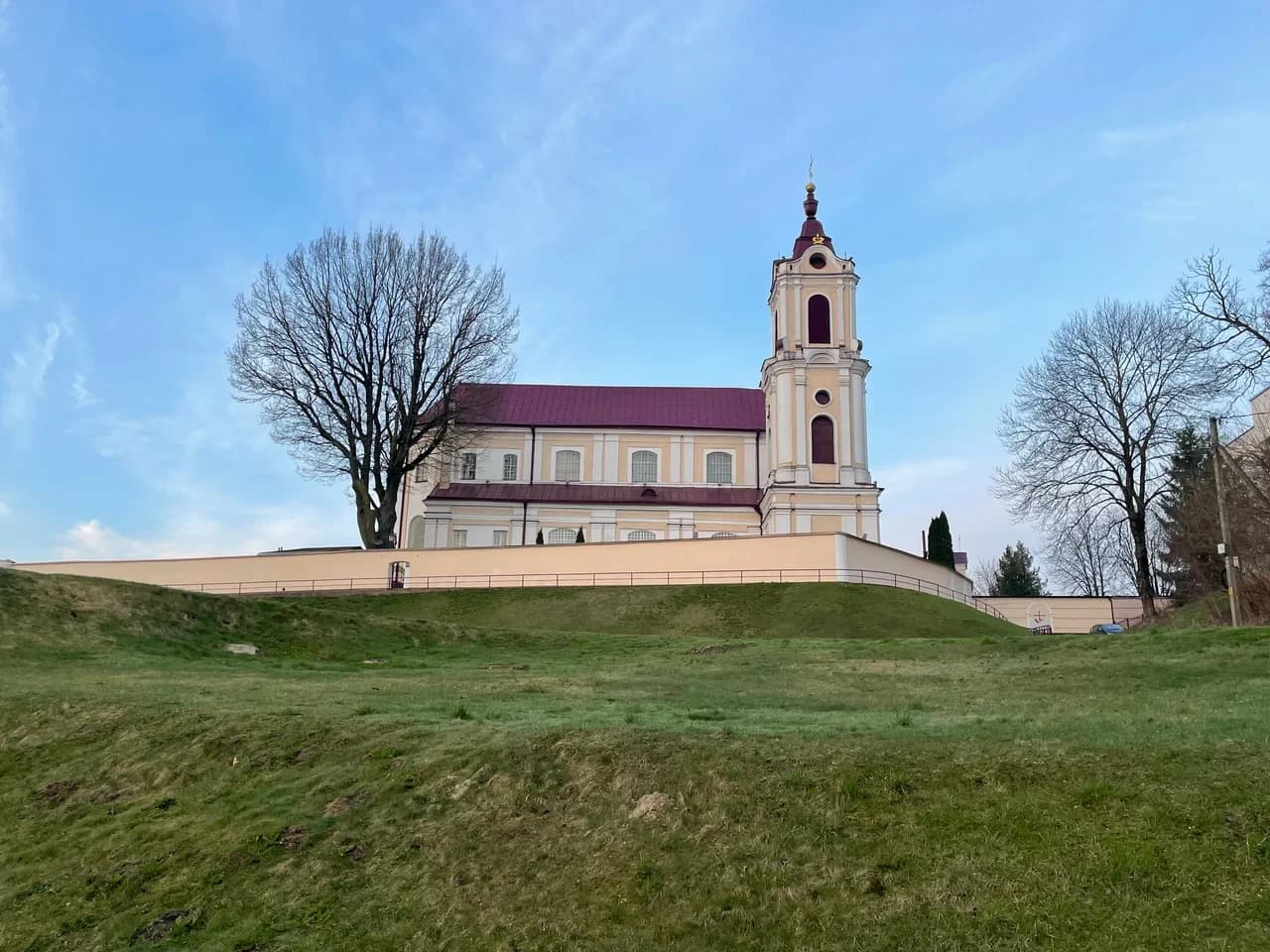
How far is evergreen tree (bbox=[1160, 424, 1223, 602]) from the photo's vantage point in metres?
31.9

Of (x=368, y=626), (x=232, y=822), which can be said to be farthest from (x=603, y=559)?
(x=232, y=822)

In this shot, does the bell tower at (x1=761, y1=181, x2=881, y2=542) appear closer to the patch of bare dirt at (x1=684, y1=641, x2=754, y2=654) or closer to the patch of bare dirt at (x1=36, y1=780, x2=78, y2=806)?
the patch of bare dirt at (x1=684, y1=641, x2=754, y2=654)

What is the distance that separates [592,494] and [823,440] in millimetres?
11880

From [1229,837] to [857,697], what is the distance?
24.6 feet

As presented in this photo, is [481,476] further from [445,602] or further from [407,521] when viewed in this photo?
[445,602]

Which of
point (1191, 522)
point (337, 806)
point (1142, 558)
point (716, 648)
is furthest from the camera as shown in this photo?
point (1142, 558)

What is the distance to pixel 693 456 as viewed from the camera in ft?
180

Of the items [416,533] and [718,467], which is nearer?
[416,533]

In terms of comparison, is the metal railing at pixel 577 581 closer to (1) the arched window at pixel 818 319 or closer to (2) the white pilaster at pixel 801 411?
(2) the white pilaster at pixel 801 411

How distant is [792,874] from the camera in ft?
22.6

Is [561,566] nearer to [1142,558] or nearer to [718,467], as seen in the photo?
[718,467]

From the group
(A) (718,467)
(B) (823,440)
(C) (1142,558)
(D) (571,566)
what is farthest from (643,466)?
(C) (1142,558)

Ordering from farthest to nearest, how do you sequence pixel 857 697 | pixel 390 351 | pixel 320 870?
pixel 390 351 → pixel 857 697 → pixel 320 870

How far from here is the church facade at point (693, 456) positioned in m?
49.7
